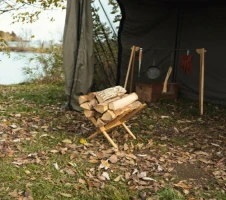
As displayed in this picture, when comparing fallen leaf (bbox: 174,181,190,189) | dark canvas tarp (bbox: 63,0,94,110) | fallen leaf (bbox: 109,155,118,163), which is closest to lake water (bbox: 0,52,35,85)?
dark canvas tarp (bbox: 63,0,94,110)

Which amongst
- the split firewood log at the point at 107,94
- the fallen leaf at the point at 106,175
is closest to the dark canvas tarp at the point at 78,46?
the split firewood log at the point at 107,94

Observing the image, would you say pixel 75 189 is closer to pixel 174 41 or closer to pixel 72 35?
pixel 72 35

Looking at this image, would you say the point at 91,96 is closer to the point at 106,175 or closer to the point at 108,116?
the point at 108,116

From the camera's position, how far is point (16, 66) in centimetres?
921

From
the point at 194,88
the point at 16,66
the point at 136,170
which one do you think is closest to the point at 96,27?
the point at 194,88

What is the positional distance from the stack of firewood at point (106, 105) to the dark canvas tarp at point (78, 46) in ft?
3.55

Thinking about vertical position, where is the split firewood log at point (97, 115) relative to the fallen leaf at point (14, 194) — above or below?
above

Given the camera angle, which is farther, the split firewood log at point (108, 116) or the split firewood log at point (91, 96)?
the split firewood log at point (91, 96)

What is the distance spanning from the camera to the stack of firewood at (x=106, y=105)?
2966mm

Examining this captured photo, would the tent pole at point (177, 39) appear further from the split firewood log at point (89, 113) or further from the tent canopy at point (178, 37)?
the split firewood log at point (89, 113)

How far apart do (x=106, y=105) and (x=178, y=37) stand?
11.8 feet

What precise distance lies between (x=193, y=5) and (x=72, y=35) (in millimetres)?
2821

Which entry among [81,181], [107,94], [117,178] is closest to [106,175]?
[117,178]

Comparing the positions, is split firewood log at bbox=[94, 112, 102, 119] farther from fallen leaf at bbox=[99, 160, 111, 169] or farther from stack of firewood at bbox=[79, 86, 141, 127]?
fallen leaf at bbox=[99, 160, 111, 169]
